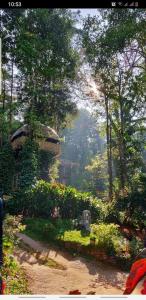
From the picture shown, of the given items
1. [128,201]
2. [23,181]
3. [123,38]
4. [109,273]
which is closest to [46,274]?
[109,273]

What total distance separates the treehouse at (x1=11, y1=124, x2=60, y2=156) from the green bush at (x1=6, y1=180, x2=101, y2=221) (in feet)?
17.5

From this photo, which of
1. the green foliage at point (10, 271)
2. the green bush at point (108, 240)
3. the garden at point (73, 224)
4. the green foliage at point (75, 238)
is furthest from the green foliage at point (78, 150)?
the green foliage at point (10, 271)

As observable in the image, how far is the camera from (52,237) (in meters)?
14.1

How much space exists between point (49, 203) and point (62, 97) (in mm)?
13946

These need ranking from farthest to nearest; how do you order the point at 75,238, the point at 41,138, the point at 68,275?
the point at 41,138 → the point at 75,238 → the point at 68,275

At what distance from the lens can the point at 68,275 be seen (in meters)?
10.2

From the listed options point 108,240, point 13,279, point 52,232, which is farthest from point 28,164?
point 13,279

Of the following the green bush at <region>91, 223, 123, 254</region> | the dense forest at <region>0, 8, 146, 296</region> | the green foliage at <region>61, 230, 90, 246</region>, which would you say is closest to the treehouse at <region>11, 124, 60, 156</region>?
the dense forest at <region>0, 8, 146, 296</region>

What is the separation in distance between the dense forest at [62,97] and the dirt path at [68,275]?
5.53 meters

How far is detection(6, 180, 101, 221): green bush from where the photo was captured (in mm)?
17703

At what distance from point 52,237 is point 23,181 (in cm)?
670

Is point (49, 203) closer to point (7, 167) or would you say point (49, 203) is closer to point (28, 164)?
point (28, 164)

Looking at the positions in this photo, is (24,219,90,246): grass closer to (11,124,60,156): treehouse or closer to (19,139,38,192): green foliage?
(19,139,38,192): green foliage

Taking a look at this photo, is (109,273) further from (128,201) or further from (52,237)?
(128,201)
